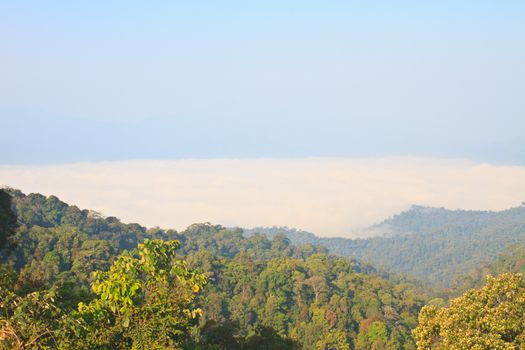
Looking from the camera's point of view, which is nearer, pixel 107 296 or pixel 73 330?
pixel 73 330

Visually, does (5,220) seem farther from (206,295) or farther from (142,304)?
(206,295)

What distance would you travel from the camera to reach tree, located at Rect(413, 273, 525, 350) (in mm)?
12742

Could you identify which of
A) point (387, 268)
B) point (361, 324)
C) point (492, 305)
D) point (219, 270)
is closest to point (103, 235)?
point (219, 270)

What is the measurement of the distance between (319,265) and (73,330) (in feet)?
153

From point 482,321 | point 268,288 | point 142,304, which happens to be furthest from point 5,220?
point 268,288

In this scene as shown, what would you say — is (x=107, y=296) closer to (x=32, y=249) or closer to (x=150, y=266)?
(x=150, y=266)

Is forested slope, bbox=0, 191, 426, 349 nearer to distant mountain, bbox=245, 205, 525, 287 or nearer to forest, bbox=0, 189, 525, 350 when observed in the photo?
forest, bbox=0, 189, 525, 350

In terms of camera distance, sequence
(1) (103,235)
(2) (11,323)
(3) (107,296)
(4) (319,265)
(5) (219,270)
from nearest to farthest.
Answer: (2) (11,323) → (3) (107,296) → (5) (219,270) → (4) (319,265) → (1) (103,235)

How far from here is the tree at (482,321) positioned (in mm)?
12742

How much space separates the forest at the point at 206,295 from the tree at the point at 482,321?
2 cm

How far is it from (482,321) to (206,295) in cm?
3220

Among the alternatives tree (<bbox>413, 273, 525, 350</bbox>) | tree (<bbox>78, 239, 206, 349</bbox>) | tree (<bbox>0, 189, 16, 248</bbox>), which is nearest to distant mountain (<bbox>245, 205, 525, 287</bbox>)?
tree (<bbox>0, 189, 16, 248</bbox>)

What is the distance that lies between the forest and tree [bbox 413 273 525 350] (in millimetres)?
25

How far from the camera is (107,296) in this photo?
9.15 meters
